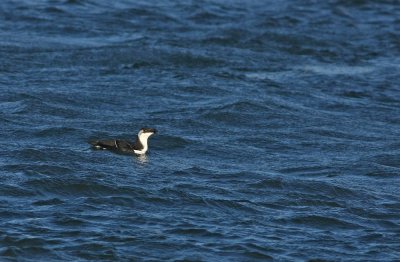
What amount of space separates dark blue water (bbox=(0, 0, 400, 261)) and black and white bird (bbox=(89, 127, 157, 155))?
135 mm

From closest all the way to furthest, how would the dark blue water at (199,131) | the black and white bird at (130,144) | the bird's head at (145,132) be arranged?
the dark blue water at (199,131) → the black and white bird at (130,144) → the bird's head at (145,132)

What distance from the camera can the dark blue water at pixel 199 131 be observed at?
13.1 metres

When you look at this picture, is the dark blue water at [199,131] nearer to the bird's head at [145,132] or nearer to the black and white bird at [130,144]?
the black and white bird at [130,144]

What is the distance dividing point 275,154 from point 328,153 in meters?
0.86

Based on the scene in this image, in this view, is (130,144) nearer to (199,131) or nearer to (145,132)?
(145,132)

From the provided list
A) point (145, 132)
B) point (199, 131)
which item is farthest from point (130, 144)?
point (199, 131)

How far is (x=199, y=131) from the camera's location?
18750 mm

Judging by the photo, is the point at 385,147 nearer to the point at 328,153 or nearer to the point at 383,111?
the point at 328,153

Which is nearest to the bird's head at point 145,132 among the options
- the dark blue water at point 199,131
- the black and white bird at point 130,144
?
the black and white bird at point 130,144

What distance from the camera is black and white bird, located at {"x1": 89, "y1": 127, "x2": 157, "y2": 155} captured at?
16.6m

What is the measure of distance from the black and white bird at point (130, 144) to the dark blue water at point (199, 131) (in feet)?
0.44

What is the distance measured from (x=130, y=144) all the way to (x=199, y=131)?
2158mm

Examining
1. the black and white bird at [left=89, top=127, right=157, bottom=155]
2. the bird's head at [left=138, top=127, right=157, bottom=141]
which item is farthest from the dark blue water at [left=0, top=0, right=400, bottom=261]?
the bird's head at [left=138, top=127, right=157, bottom=141]

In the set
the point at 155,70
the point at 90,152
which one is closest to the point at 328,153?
the point at 90,152
